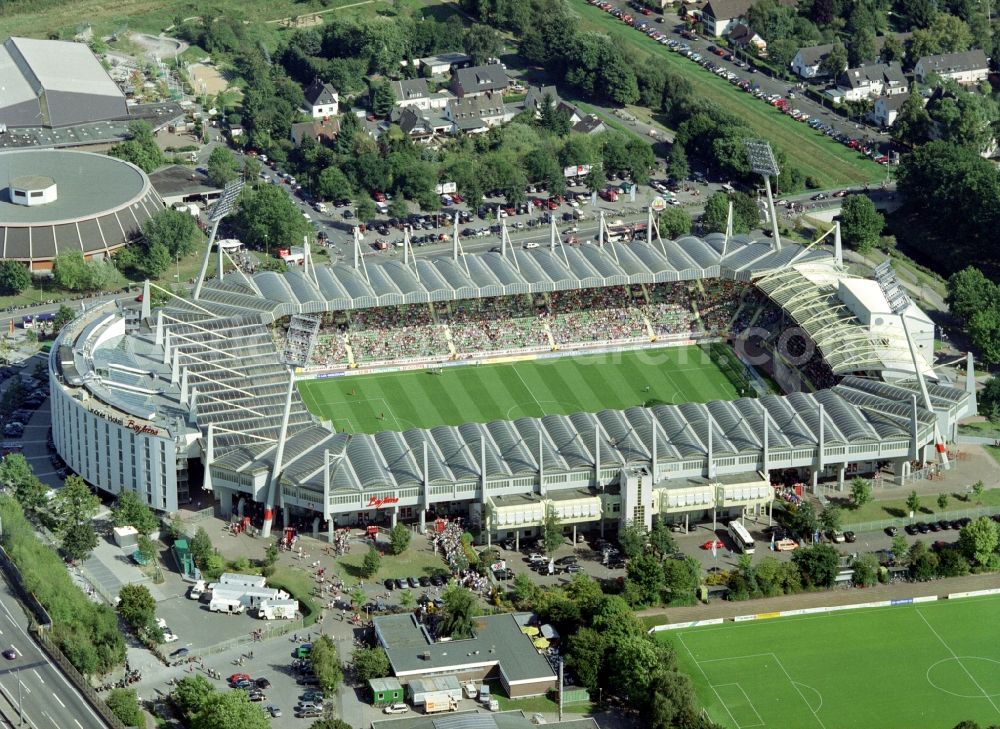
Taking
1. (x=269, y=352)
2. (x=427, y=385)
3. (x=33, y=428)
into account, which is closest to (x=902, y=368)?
(x=427, y=385)

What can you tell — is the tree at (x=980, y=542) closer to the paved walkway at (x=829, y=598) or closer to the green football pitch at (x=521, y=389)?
the paved walkway at (x=829, y=598)

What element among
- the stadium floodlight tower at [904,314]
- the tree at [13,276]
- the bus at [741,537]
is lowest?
the tree at [13,276]

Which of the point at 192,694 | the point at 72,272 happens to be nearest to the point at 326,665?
the point at 192,694

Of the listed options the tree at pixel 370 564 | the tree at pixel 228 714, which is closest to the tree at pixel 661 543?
the tree at pixel 370 564

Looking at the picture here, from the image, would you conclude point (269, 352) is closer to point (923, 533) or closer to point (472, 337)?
point (472, 337)

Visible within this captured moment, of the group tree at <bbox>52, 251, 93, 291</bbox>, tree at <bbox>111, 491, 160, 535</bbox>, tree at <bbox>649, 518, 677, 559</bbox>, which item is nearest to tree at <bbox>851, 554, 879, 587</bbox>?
tree at <bbox>649, 518, 677, 559</bbox>

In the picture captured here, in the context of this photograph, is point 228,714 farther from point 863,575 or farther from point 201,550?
point 863,575
